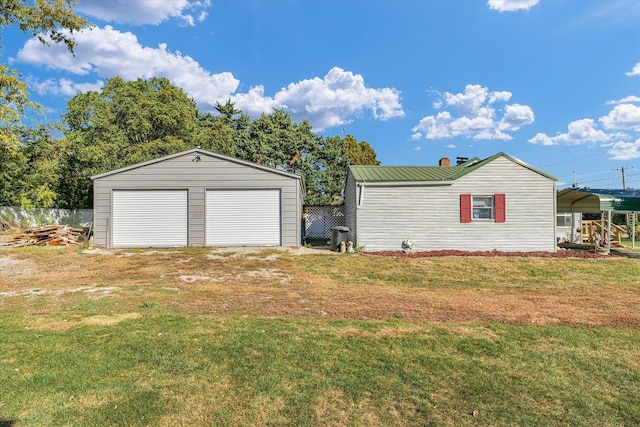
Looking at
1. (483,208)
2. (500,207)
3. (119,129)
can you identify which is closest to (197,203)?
(483,208)

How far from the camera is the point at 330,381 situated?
122 inches

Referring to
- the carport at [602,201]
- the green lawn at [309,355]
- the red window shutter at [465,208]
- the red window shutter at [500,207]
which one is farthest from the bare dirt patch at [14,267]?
the carport at [602,201]

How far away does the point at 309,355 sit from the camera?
364 centimetres

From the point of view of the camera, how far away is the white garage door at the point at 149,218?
13.5m

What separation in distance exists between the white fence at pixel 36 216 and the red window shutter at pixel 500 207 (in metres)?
21.4

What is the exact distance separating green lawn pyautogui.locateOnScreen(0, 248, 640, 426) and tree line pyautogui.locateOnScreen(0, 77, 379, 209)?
11994 mm

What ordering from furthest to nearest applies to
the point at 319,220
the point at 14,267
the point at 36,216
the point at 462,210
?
the point at 319,220 → the point at 36,216 → the point at 462,210 → the point at 14,267

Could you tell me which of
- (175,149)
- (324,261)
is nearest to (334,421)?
(324,261)

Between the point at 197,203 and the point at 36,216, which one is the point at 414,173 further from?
the point at 36,216

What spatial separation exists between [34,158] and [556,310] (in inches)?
987

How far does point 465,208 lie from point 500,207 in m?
1.32

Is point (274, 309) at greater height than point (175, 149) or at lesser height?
lesser

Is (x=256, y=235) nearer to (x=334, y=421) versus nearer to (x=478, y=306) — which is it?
(x=478, y=306)

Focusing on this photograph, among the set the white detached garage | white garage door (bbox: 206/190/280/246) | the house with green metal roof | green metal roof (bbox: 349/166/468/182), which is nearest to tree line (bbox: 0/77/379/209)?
the white detached garage
